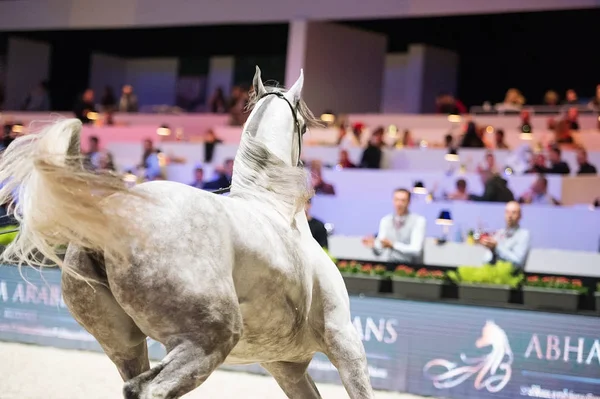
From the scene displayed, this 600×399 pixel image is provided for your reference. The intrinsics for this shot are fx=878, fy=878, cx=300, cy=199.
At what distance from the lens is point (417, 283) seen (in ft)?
26.2

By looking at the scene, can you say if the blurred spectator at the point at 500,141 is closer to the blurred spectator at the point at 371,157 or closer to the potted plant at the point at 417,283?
the blurred spectator at the point at 371,157

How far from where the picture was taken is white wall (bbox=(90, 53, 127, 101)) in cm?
2745

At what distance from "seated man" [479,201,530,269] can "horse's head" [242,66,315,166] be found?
485 cm

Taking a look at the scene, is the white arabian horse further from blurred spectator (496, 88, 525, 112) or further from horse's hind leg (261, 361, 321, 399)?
blurred spectator (496, 88, 525, 112)

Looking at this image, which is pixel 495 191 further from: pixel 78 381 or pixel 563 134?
pixel 78 381

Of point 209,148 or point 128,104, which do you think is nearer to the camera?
point 209,148

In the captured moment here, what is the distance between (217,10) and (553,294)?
15639 millimetres

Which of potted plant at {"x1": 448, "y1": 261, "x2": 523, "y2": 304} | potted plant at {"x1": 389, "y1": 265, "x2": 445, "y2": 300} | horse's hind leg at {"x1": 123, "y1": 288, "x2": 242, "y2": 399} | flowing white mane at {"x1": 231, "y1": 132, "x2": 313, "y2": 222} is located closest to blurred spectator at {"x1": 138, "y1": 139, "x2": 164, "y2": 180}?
potted plant at {"x1": 389, "y1": 265, "x2": 445, "y2": 300}

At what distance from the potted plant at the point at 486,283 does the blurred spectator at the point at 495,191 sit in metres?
3.70

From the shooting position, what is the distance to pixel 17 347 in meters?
8.88

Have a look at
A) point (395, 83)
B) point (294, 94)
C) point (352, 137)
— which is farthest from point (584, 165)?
point (395, 83)

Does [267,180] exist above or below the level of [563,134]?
below

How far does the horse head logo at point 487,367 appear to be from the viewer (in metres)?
7.21

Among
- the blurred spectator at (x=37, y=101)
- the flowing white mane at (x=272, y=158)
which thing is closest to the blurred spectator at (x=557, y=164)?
the flowing white mane at (x=272, y=158)
